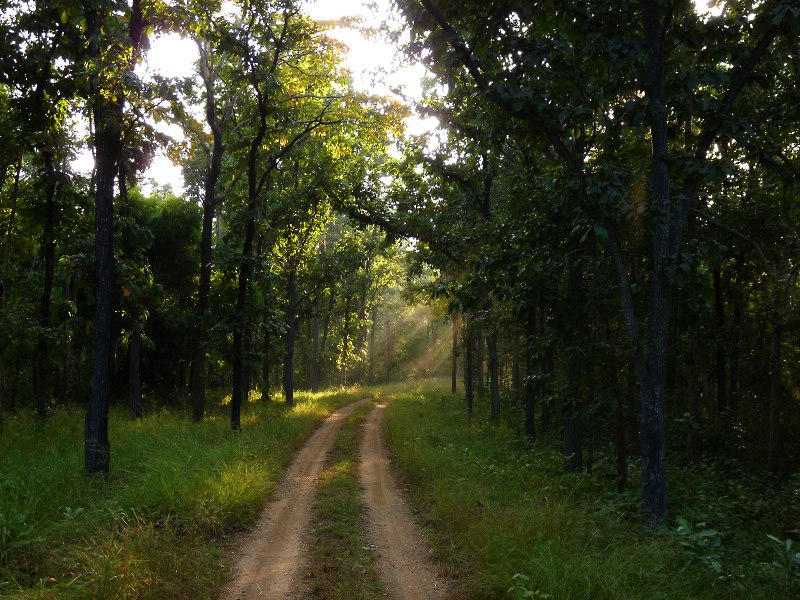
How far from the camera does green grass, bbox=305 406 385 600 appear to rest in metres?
6.19

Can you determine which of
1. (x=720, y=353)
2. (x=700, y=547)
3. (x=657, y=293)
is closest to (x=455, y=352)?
(x=720, y=353)

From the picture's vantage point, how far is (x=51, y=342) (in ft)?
44.0

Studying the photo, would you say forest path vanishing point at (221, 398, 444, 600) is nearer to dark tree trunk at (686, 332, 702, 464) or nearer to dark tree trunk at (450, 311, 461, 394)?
dark tree trunk at (686, 332, 702, 464)

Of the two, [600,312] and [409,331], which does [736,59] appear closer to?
[600,312]

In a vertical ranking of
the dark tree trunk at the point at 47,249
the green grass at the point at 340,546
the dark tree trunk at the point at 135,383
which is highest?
the dark tree trunk at the point at 47,249

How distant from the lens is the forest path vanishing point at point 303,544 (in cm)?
624

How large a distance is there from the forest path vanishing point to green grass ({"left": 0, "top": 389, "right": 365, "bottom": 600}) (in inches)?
12.6

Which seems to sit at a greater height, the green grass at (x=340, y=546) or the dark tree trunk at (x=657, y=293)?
the dark tree trunk at (x=657, y=293)

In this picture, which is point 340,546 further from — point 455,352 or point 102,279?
point 455,352

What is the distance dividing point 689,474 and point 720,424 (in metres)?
5.09

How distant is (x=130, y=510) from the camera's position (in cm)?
754

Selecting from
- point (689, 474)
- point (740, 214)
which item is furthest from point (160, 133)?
point (689, 474)

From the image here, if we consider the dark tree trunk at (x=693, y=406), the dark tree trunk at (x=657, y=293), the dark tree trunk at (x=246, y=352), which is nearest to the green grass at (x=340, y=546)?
the dark tree trunk at (x=657, y=293)

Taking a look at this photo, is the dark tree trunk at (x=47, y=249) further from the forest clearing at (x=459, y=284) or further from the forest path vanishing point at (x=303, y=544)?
the forest path vanishing point at (x=303, y=544)
